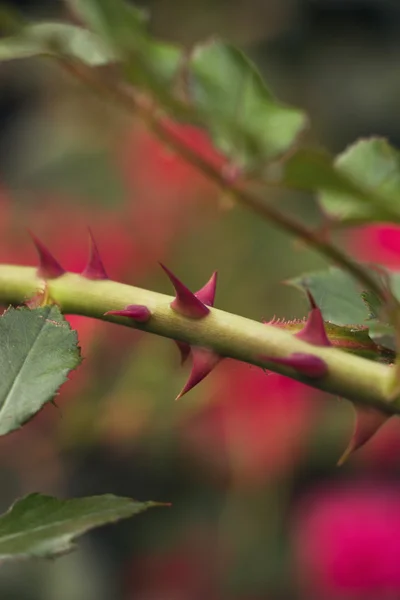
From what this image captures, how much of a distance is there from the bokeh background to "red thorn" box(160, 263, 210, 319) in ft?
2.42

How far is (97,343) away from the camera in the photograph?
1.23m

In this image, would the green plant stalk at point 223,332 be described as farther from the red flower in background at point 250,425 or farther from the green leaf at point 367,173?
the red flower in background at point 250,425

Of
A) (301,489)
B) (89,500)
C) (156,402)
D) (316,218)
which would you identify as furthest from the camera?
(316,218)

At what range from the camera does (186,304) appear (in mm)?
335

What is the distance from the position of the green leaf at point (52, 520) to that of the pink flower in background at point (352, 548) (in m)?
0.94

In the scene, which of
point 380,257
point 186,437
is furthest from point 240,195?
point 186,437

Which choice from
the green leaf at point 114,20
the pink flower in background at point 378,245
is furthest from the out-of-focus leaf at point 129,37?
the pink flower in background at point 378,245

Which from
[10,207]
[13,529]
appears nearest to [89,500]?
[13,529]

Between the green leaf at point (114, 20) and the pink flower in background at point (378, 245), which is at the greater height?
the green leaf at point (114, 20)

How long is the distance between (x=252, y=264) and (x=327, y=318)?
3.29 feet

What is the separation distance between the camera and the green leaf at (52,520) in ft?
0.93

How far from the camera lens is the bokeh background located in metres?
1.22


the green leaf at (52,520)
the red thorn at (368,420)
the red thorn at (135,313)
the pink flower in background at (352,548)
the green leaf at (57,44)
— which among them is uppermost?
the green leaf at (57,44)

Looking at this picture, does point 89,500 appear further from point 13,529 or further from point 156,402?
point 156,402
